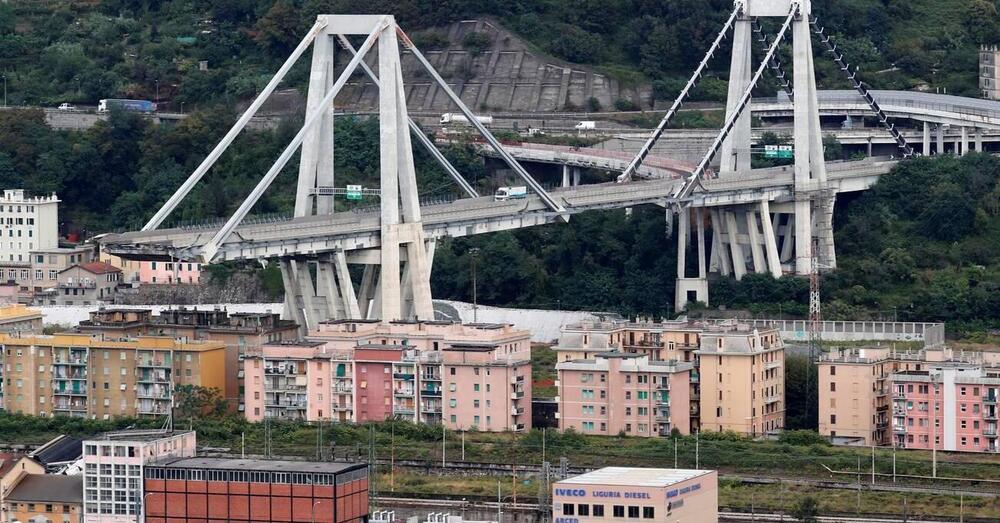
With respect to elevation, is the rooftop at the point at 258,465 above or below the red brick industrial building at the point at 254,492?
above

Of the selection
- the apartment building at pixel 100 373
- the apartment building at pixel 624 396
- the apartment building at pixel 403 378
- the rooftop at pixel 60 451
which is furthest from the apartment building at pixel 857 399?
the rooftop at pixel 60 451

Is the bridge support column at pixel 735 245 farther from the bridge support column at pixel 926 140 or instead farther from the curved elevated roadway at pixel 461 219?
the bridge support column at pixel 926 140

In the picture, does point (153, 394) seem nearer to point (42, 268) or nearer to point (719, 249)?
point (42, 268)

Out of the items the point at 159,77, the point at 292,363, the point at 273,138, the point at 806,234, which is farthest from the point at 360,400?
the point at 159,77

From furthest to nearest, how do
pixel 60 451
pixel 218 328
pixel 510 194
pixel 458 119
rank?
1. pixel 458 119
2. pixel 510 194
3. pixel 218 328
4. pixel 60 451

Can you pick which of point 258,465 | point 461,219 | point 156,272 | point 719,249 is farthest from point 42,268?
point 258,465

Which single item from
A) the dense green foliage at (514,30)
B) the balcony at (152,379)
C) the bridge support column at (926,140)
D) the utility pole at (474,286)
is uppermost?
the dense green foliage at (514,30)

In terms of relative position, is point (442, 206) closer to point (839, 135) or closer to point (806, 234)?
point (806, 234)
